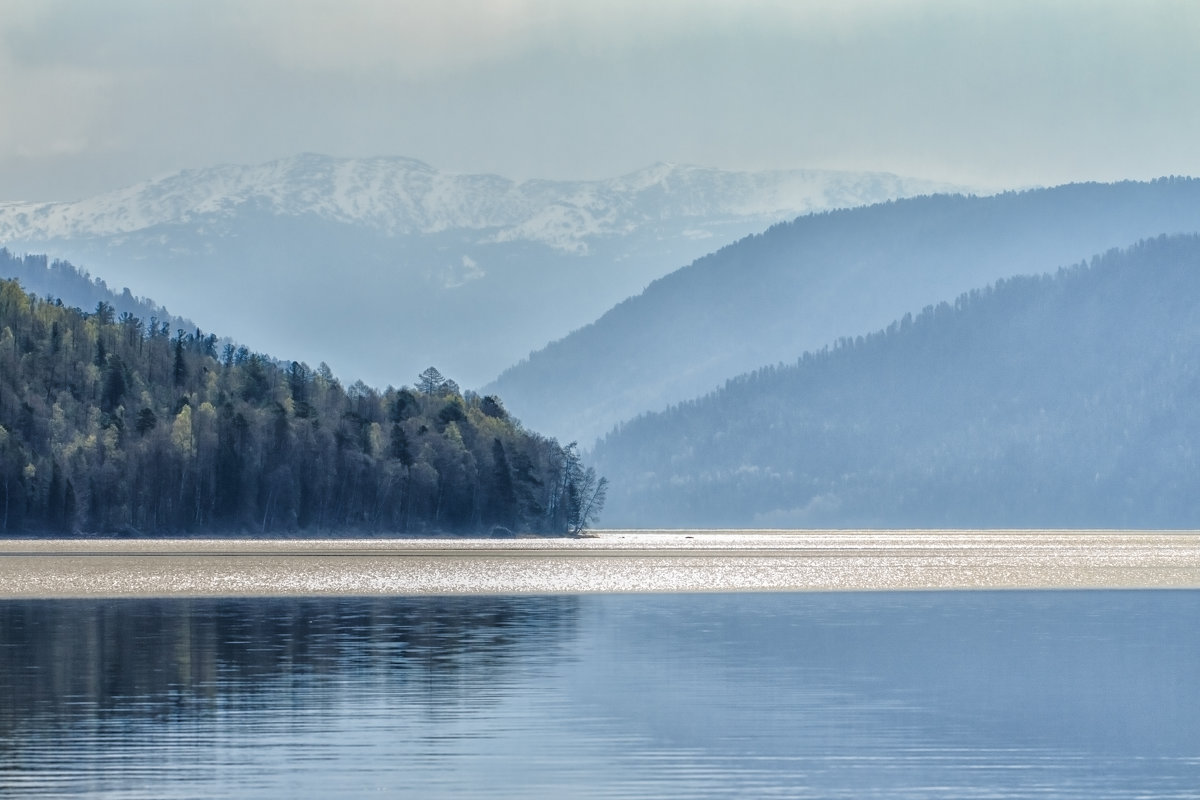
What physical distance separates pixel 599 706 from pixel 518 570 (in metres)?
80.2

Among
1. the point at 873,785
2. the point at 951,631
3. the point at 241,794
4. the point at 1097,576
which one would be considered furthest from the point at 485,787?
the point at 1097,576

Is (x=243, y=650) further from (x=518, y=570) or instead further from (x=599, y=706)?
(x=518, y=570)

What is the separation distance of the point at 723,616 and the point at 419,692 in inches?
1180

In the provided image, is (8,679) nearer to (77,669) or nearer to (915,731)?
(77,669)

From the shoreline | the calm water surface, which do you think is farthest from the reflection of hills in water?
the shoreline

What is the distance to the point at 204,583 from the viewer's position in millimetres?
108062

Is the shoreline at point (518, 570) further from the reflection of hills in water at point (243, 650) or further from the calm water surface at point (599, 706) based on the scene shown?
the calm water surface at point (599, 706)

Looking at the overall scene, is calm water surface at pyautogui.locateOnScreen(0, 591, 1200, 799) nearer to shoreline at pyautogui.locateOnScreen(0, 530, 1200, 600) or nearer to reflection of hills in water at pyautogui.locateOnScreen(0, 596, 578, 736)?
reflection of hills in water at pyautogui.locateOnScreen(0, 596, 578, 736)

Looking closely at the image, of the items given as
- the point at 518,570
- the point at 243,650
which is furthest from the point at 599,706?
the point at 518,570

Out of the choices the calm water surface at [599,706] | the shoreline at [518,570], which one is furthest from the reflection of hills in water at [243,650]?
the shoreline at [518,570]

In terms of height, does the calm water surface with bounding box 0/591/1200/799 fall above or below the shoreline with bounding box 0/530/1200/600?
below

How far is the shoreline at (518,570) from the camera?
342 feet

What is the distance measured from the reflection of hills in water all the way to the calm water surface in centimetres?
19

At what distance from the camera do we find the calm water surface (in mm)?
39125
